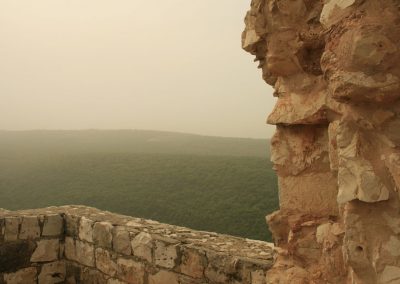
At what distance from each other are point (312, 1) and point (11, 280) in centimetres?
442

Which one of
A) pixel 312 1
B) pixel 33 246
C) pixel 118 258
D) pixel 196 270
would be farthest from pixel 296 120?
pixel 33 246

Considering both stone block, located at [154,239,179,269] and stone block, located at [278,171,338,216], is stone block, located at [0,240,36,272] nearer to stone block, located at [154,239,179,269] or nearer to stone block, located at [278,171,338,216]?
stone block, located at [154,239,179,269]

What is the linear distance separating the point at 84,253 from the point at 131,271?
856 millimetres

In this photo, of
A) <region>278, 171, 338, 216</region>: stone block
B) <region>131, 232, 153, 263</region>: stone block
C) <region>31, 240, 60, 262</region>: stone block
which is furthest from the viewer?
<region>31, 240, 60, 262</region>: stone block

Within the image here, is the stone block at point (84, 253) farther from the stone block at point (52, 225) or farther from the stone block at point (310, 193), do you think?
the stone block at point (310, 193)

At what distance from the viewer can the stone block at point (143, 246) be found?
3957 millimetres

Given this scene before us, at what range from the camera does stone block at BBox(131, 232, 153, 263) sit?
3.96m

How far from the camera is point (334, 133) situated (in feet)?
5.58

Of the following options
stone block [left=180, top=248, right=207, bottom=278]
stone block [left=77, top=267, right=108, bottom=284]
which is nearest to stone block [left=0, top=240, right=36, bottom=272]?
stone block [left=77, top=267, right=108, bottom=284]

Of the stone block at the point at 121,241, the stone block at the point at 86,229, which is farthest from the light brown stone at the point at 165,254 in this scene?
the stone block at the point at 86,229

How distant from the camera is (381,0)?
4.53 feet

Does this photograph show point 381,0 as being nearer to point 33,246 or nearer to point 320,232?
point 320,232

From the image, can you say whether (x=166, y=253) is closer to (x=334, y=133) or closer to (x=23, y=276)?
(x=23, y=276)

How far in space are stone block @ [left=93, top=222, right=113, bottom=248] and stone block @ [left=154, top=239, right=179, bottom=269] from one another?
0.72 meters
